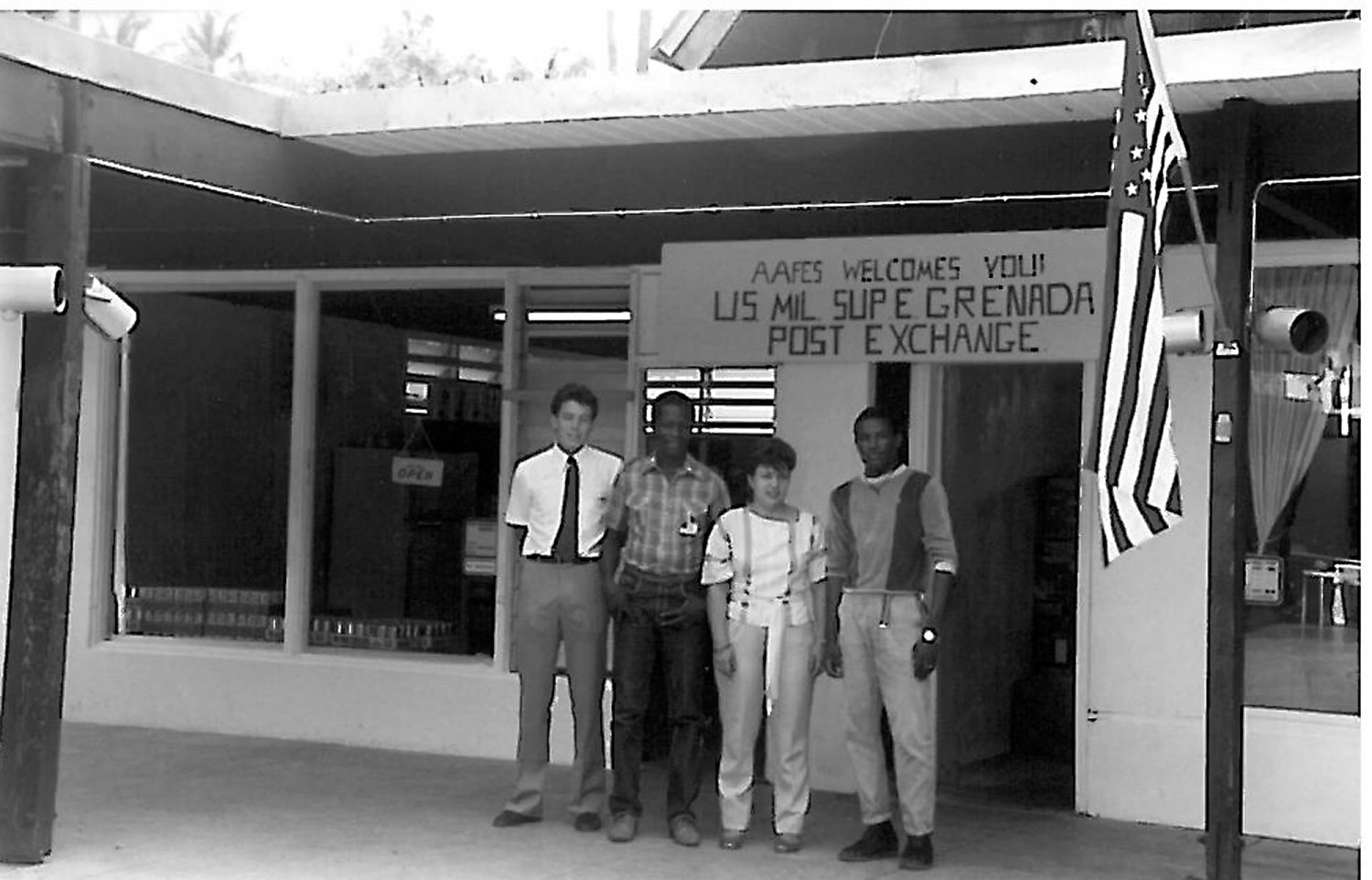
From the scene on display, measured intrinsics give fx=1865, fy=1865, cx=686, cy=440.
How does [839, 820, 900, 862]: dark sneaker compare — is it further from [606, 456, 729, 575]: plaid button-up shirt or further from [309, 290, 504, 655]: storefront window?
[309, 290, 504, 655]: storefront window

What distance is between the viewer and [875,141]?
8133mm

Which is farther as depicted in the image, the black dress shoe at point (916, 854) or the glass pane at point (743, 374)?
the glass pane at point (743, 374)

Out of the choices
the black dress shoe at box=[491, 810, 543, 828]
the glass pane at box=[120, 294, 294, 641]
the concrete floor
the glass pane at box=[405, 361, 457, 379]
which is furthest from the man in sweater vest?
the glass pane at box=[120, 294, 294, 641]

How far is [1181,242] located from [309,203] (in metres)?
4.18

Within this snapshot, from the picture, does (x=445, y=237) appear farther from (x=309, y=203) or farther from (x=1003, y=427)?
(x=1003, y=427)

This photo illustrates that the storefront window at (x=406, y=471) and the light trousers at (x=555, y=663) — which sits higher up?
the storefront window at (x=406, y=471)

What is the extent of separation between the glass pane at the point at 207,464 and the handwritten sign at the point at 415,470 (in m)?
0.67

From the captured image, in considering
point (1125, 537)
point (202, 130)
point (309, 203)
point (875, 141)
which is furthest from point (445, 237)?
point (1125, 537)

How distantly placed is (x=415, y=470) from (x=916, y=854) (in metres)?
4.29

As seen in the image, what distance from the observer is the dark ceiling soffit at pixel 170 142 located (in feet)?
23.5

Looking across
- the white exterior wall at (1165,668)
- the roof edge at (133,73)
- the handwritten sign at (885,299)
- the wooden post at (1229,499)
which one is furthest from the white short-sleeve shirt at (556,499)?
the wooden post at (1229,499)

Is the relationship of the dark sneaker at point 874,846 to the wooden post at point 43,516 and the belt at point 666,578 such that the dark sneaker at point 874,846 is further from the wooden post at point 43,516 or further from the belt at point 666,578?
the wooden post at point 43,516

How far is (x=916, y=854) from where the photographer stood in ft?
25.5

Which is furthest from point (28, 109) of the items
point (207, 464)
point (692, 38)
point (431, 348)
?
point (692, 38)
